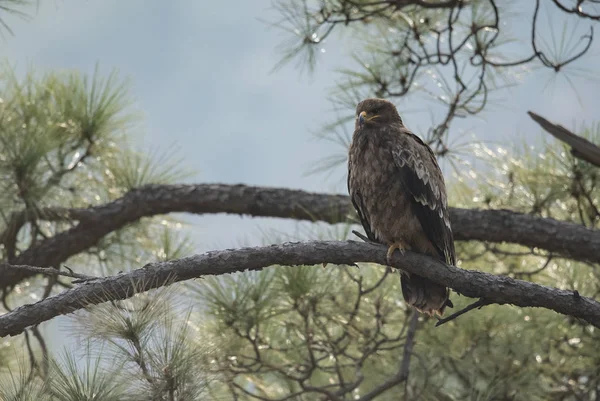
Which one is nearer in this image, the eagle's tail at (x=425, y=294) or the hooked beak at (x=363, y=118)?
the eagle's tail at (x=425, y=294)

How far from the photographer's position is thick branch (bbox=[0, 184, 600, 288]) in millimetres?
3332

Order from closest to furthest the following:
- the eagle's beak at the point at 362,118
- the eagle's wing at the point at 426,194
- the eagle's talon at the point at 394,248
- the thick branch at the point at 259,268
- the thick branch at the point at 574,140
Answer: the thick branch at the point at 259,268 < the eagle's talon at the point at 394,248 < the eagle's wing at the point at 426,194 < the eagle's beak at the point at 362,118 < the thick branch at the point at 574,140

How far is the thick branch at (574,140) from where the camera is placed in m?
3.25

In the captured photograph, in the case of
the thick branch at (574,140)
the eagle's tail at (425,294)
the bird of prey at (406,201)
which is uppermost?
the thick branch at (574,140)

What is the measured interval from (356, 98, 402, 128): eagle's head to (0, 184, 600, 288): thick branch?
487 millimetres

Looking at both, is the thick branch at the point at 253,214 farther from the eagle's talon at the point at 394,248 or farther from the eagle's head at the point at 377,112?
the eagle's talon at the point at 394,248

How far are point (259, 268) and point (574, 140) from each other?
1.65 metres

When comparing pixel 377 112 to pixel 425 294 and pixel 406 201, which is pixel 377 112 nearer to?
pixel 406 201

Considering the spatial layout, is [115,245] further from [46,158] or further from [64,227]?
[46,158]

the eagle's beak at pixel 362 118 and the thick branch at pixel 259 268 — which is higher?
the eagle's beak at pixel 362 118

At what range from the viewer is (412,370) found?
380cm

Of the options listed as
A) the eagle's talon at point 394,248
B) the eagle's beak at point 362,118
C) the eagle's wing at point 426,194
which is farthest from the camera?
the eagle's beak at point 362,118

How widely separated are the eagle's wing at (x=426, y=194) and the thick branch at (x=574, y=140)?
0.70 metres

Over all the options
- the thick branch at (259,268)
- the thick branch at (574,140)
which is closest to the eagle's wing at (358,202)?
the thick branch at (259,268)
